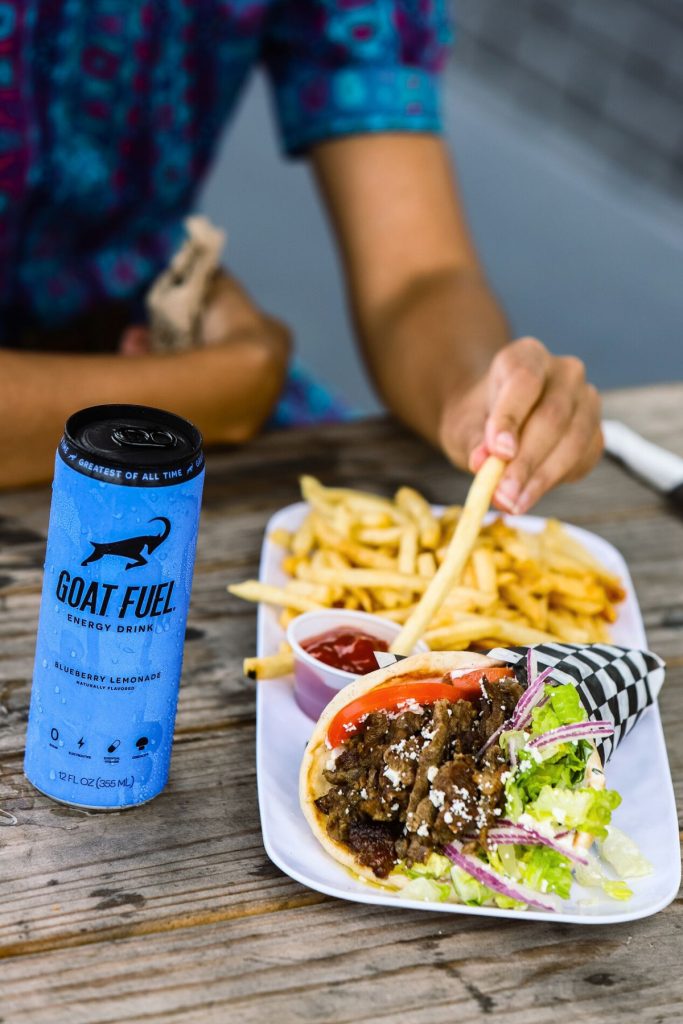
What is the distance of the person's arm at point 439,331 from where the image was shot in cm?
169

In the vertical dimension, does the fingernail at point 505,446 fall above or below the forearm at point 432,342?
above

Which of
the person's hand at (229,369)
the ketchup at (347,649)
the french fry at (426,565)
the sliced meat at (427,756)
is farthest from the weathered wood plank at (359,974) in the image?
the person's hand at (229,369)

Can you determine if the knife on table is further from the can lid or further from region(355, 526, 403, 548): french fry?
the can lid

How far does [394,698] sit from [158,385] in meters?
0.96

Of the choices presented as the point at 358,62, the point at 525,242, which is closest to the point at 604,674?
the point at 358,62

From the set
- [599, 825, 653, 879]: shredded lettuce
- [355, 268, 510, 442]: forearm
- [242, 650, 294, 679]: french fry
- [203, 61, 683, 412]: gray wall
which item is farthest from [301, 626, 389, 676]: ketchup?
[203, 61, 683, 412]: gray wall

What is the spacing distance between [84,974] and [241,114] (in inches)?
240

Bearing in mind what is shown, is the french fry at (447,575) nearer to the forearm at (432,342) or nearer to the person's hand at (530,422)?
the person's hand at (530,422)

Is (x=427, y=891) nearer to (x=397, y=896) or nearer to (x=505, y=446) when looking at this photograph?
(x=397, y=896)

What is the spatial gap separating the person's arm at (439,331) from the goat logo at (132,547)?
2.12 feet

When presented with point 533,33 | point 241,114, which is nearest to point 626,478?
point 533,33

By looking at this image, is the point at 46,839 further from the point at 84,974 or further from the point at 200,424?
the point at 200,424

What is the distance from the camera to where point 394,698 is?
1243 mm

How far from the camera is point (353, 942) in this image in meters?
1.15
